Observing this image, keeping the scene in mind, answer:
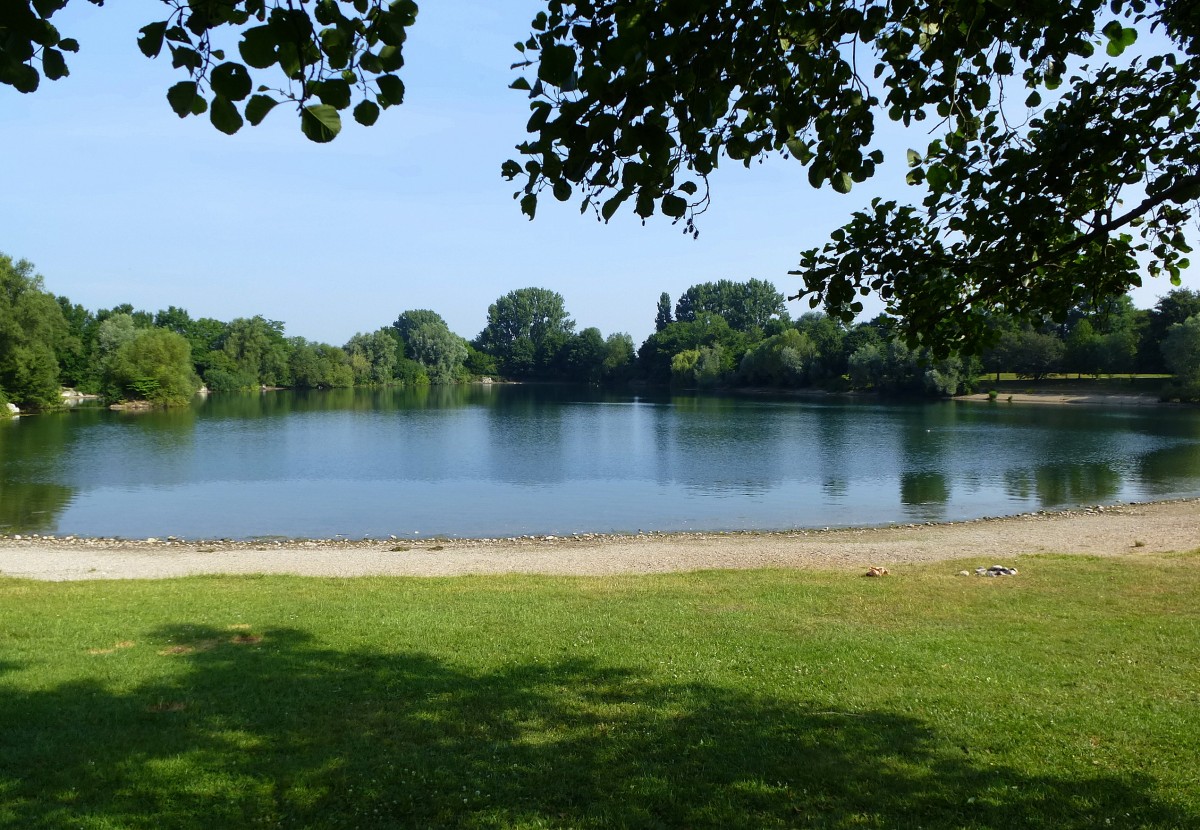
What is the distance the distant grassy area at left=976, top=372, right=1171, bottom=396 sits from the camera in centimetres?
7950

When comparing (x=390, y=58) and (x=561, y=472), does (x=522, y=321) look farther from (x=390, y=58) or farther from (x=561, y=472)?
(x=390, y=58)

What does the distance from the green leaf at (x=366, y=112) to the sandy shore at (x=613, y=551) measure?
13.0 m

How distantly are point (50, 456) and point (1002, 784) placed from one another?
4450 cm

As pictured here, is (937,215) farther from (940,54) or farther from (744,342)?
(744,342)

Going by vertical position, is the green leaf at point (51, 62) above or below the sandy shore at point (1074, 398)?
above

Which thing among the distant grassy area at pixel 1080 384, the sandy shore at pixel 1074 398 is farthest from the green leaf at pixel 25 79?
the distant grassy area at pixel 1080 384

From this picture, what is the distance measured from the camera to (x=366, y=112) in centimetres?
325

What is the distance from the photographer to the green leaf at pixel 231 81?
2.86 meters

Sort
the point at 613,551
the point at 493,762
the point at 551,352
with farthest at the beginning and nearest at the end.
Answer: the point at 551,352
the point at 613,551
the point at 493,762

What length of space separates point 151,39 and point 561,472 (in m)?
34.4

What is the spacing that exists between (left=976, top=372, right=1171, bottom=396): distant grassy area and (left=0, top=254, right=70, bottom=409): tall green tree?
88033mm

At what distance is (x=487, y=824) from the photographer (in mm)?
4434

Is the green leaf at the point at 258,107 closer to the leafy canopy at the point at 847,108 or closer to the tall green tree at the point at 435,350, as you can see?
the leafy canopy at the point at 847,108

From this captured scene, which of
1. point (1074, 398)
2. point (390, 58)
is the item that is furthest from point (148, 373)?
point (1074, 398)
